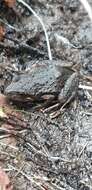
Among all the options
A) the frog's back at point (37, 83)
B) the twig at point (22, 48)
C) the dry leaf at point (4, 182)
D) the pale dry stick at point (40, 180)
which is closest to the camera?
the dry leaf at point (4, 182)

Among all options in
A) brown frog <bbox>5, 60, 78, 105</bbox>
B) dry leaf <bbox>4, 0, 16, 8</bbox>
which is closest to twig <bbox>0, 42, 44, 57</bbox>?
brown frog <bbox>5, 60, 78, 105</bbox>

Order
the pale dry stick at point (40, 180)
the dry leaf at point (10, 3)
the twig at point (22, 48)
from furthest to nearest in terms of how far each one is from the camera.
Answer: the dry leaf at point (10, 3) < the twig at point (22, 48) < the pale dry stick at point (40, 180)

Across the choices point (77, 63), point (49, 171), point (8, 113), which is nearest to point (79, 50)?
point (77, 63)

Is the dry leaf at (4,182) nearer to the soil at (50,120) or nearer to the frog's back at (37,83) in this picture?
the soil at (50,120)

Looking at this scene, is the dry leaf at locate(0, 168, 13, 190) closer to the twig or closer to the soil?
the soil

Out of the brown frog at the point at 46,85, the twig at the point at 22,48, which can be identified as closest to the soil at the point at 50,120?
the twig at the point at 22,48

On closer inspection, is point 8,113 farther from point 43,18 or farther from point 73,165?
point 43,18
